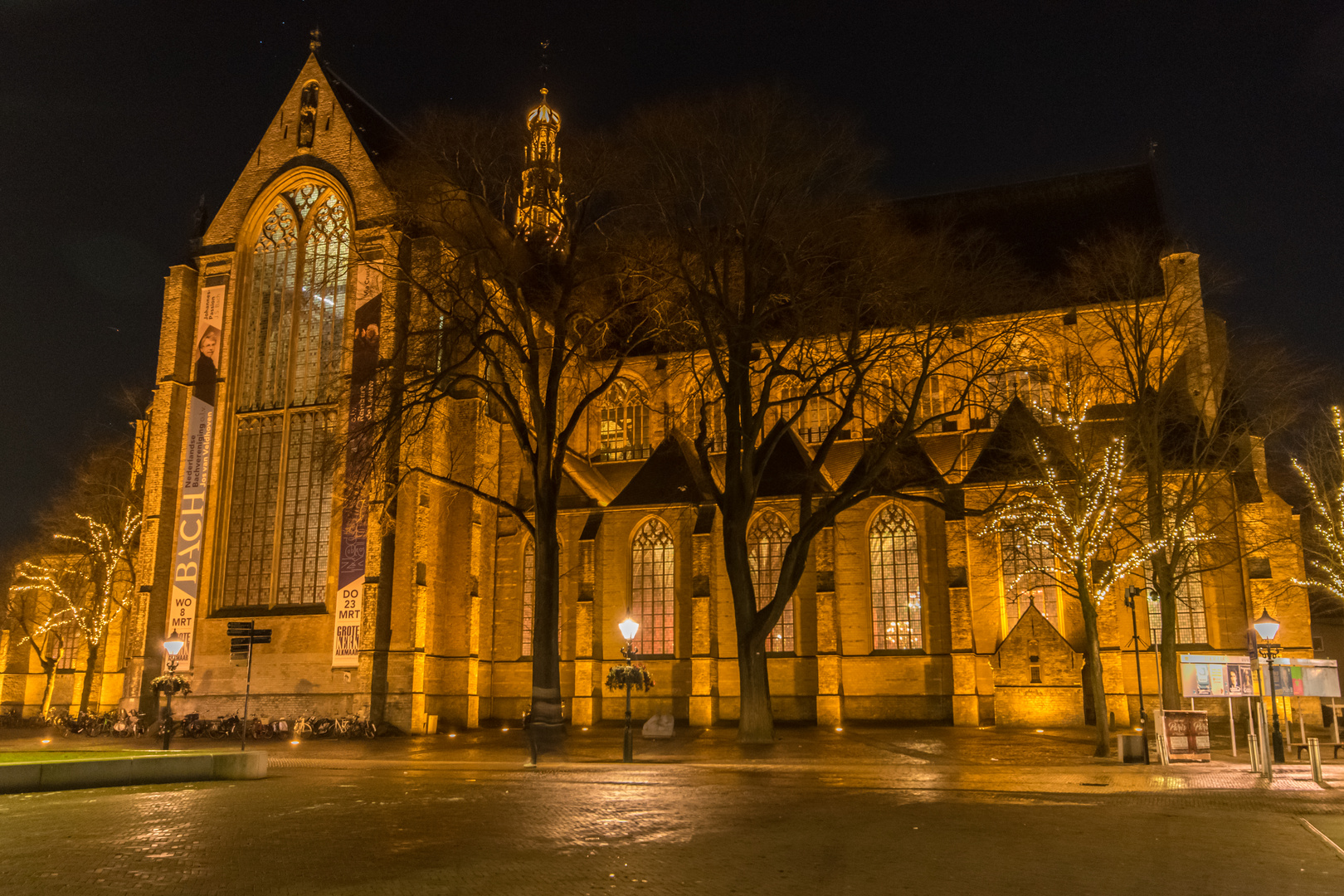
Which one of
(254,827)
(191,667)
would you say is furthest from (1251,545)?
(191,667)

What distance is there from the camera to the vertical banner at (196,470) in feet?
115

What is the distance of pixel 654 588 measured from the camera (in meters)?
36.1

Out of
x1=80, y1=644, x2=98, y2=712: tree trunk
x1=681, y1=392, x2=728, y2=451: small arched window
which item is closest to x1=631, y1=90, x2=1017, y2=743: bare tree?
x1=681, y1=392, x2=728, y2=451: small arched window

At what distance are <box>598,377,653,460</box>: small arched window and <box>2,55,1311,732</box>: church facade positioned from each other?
0.83m

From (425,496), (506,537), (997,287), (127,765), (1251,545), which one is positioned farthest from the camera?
(506,537)

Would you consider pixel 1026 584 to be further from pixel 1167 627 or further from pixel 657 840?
pixel 657 840

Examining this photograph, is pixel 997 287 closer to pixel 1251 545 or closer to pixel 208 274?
pixel 1251 545

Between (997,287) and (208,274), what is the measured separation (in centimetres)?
2771

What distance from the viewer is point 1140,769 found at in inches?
766

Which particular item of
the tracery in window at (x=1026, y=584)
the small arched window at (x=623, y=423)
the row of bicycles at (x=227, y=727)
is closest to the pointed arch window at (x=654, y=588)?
the small arched window at (x=623, y=423)

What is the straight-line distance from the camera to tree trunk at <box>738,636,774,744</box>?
82.8 feet

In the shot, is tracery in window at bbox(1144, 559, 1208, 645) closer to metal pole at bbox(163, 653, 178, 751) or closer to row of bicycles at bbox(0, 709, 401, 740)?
row of bicycles at bbox(0, 709, 401, 740)

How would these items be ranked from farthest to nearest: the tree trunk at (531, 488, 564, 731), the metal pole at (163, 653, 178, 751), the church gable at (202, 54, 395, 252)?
1. the church gable at (202, 54, 395, 252)
2. the tree trunk at (531, 488, 564, 731)
3. the metal pole at (163, 653, 178, 751)

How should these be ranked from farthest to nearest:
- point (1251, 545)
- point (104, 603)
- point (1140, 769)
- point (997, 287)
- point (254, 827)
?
point (104, 603) → point (1251, 545) → point (997, 287) → point (1140, 769) → point (254, 827)
